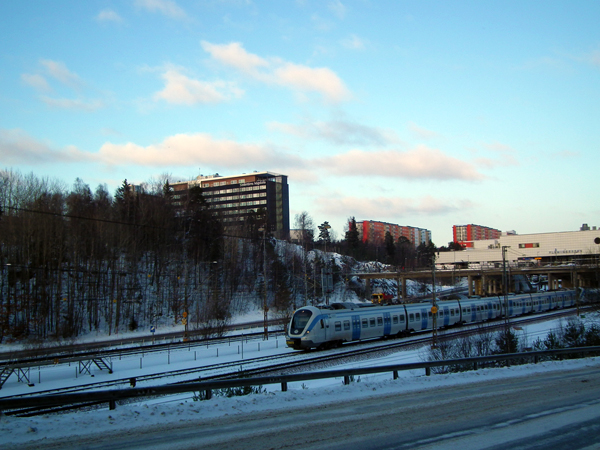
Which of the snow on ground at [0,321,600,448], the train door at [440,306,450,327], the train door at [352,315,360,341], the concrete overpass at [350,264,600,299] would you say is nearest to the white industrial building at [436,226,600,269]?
the concrete overpass at [350,264,600,299]

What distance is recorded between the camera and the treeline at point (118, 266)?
48.7 m

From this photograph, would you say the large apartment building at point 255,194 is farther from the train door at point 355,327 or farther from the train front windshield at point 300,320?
the train front windshield at point 300,320

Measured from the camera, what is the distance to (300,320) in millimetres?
29062

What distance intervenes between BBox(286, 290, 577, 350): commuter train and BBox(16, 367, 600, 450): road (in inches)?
671

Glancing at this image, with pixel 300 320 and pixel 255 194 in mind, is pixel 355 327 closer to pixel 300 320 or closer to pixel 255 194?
pixel 300 320

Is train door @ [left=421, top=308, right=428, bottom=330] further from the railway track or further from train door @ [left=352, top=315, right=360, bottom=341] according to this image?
train door @ [left=352, top=315, right=360, bottom=341]

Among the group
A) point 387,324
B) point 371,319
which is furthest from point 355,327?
point 387,324

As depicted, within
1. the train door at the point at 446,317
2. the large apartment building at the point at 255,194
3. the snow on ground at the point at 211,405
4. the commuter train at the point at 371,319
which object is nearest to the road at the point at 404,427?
the snow on ground at the point at 211,405

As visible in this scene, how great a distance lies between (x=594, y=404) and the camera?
36.3 feet

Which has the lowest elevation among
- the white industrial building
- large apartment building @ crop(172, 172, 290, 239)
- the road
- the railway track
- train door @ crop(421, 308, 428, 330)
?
the railway track

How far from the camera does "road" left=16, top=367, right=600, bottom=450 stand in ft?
25.4

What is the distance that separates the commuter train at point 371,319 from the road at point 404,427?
55.9 feet

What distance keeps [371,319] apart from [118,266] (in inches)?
1573

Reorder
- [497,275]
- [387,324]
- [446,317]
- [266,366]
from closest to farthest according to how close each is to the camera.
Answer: [266,366] → [387,324] → [446,317] → [497,275]
